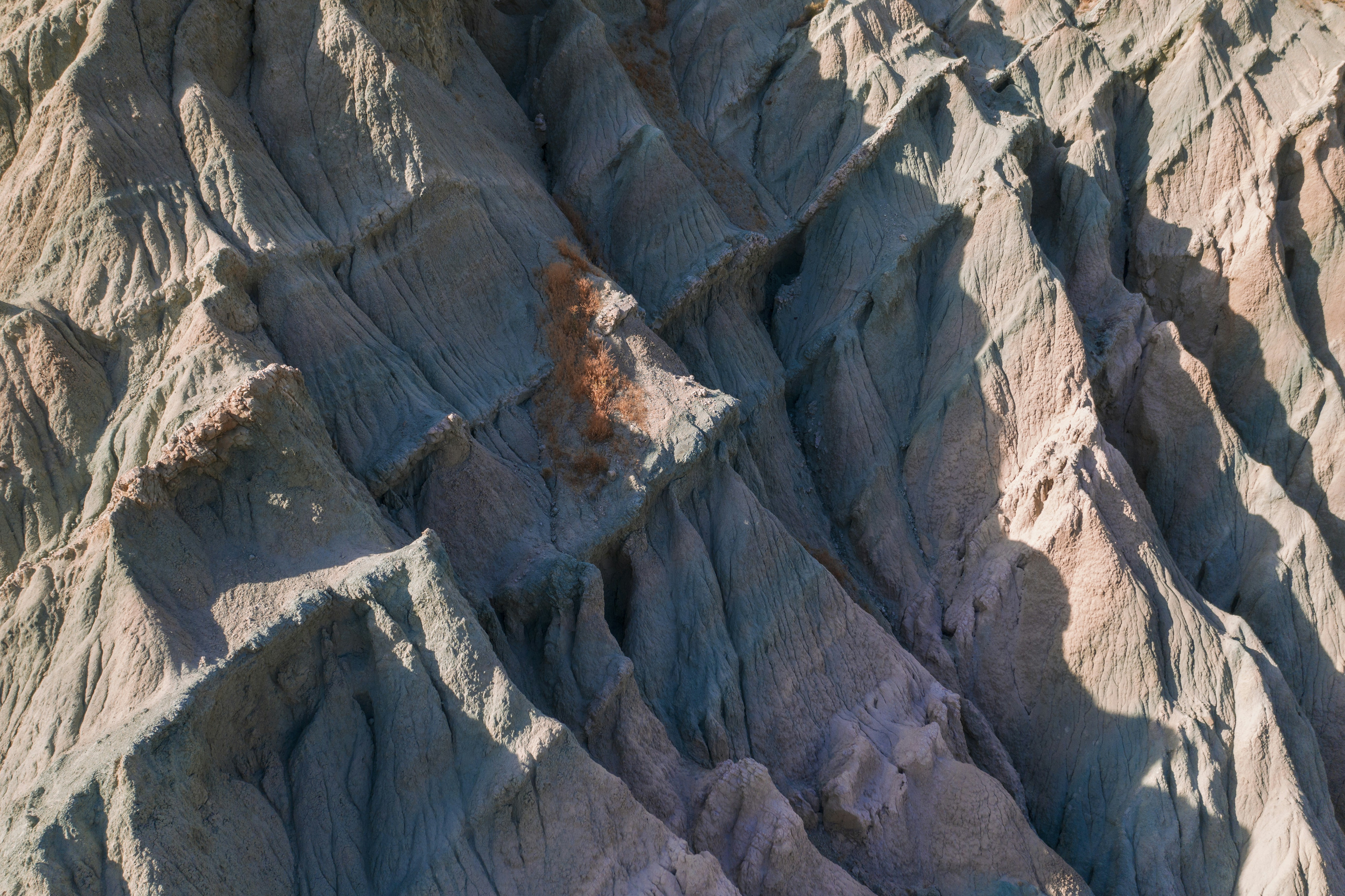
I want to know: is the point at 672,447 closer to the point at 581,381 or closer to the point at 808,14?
the point at 581,381

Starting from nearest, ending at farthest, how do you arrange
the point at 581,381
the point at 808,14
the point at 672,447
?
the point at 672,447, the point at 581,381, the point at 808,14

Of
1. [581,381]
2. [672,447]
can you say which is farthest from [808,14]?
[672,447]

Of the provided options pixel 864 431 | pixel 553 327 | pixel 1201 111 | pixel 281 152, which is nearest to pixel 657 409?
pixel 553 327

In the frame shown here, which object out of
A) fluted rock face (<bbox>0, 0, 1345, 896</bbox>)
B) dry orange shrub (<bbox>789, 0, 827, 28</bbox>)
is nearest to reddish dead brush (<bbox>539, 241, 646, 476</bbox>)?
fluted rock face (<bbox>0, 0, 1345, 896</bbox>)

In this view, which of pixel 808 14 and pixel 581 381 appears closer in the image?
pixel 581 381

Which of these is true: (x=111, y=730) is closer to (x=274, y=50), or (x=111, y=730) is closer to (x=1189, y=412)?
(x=274, y=50)


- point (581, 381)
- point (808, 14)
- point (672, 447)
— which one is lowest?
point (672, 447)

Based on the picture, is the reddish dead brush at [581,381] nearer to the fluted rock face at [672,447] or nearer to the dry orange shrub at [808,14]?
the fluted rock face at [672,447]

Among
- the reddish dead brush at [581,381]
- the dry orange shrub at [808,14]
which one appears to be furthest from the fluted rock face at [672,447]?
the dry orange shrub at [808,14]

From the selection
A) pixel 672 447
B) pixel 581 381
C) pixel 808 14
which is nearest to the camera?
pixel 672 447
